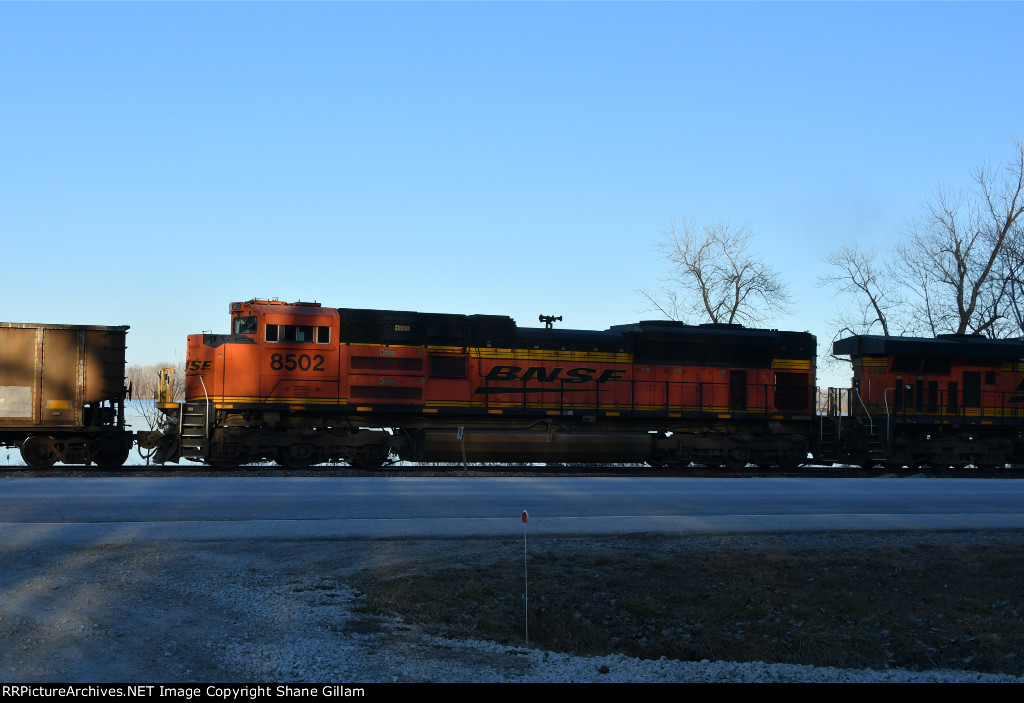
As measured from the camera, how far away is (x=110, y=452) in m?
21.2

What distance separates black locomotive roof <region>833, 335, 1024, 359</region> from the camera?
86.5 ft

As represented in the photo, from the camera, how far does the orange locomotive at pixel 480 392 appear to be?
21.6 m

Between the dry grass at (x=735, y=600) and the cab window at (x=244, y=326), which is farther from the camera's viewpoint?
the cab window at (x=244, y=326)

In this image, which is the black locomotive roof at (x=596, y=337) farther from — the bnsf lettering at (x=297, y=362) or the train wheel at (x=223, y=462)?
the train wheel at (x=223, y=462)

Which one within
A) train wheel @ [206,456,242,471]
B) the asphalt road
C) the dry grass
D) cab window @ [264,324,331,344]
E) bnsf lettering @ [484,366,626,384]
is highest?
cab window @ [264,324,331,344]

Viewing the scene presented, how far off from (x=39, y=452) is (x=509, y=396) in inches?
454

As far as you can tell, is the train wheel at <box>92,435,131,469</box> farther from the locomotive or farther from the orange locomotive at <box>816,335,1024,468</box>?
the orange locomotive at <box>816,335,1024,468</box>

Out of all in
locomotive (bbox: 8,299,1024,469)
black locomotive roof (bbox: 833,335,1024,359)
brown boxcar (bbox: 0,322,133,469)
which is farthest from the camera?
black locomotive roof (bbox: 833,335,1024,359)

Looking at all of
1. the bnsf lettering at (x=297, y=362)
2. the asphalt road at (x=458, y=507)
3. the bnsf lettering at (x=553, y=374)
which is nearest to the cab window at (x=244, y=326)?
the bnsf lettering at (x=297, y=362)

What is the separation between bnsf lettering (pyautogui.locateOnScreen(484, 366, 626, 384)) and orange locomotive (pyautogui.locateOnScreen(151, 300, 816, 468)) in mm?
31

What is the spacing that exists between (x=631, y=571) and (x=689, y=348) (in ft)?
47.9

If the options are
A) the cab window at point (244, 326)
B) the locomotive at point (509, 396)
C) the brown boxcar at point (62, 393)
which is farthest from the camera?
the cab window at point (244, 326)

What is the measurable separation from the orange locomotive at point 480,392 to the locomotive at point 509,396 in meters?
0.04

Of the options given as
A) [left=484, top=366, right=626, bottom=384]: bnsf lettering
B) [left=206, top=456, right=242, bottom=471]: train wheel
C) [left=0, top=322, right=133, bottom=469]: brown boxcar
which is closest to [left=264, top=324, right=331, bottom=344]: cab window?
[left=206, top=456, right=242, bottom=471]: train wheel
